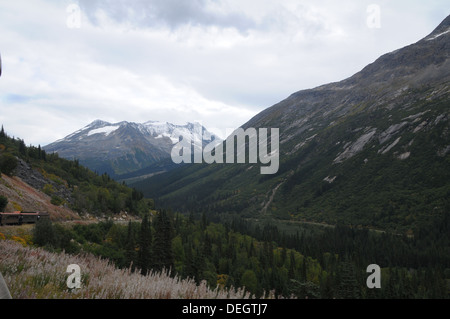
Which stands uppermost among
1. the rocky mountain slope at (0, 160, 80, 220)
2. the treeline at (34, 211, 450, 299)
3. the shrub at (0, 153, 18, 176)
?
the shrub at (0, 153, 18, 176)

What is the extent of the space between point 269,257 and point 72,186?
65.5m

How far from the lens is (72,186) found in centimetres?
8244

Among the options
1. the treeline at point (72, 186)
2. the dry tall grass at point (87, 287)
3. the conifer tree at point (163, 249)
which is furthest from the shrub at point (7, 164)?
the dry tall grass at point (87, 287)

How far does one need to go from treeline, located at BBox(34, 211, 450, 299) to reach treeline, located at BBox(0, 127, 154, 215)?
11609 millimetres

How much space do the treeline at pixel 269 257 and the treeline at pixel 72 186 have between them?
11.6 m

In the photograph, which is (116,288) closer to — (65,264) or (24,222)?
(65,264)

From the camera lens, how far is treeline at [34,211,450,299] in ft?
153
